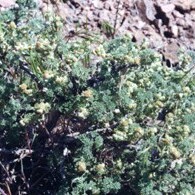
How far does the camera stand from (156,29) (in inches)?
175

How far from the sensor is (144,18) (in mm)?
4480

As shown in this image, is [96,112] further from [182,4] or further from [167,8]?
[182,4]

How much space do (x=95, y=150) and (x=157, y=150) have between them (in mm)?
301

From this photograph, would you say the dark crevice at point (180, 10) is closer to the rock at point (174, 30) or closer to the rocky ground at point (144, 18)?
the rocky ground at point (144, 18)

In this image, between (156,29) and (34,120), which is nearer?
(34,120)

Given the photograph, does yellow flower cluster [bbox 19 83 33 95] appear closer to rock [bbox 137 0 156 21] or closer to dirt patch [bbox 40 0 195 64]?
dirt patch [bbox 40 0 195 64]

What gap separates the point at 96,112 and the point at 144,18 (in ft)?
6.77

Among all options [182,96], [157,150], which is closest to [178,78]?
[182,96]

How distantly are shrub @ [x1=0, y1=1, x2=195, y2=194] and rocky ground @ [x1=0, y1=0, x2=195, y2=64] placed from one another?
52.6 inches

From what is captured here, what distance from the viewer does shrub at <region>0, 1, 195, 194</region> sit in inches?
102

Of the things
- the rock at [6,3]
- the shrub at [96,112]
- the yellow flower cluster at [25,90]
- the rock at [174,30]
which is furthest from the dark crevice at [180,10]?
the yellow flower cluster at [25,90]

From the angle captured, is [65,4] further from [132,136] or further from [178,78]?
[132,136]

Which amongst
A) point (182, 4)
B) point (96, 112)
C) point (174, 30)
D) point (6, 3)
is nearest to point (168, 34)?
point (174, 30)

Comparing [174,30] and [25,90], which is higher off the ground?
[25,90]
